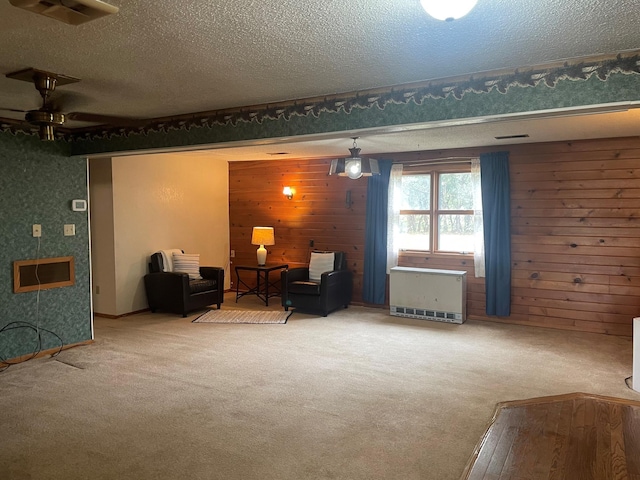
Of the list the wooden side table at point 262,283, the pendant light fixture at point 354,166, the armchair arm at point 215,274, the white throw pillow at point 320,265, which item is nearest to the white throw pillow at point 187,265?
the armchair arm at point 215,274

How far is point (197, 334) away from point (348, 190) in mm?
3088

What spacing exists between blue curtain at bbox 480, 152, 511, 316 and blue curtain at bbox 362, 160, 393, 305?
53.5 inches

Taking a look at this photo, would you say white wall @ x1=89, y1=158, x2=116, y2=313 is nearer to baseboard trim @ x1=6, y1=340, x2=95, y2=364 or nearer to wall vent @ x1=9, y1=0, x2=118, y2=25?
baseboard trim @ x1=6, y1=340, x2=95, y2=364

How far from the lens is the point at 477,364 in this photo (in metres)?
4.27

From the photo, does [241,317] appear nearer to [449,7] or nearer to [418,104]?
[418,104]

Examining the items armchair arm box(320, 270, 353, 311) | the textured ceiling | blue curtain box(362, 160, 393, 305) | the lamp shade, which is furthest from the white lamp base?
the textured ceiling

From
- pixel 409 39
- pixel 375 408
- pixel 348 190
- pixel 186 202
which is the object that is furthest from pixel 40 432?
pixel 348 190

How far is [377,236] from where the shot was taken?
6.66 metres

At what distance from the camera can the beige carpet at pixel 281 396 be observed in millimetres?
2621

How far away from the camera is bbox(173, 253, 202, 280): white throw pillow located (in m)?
6.48

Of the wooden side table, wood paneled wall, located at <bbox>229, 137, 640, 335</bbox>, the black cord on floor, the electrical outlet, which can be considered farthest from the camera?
the wooden side table

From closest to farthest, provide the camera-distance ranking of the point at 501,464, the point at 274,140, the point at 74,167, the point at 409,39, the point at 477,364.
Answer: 1. the point at 409,39
2. the point at 501,464
3. the point at 274,140
4. the point at 477,364
5. the point at 74,167

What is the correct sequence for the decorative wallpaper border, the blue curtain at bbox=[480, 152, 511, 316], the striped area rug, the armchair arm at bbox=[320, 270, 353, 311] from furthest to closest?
1. the armchair arm at bbox=[320, 270, 353, 311]
2. the striped area rug
3. the blue curtain at bbox=[480, 152, 511, 316]
4. the decorative wallpaper border

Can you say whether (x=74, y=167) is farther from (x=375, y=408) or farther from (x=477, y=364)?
(x=477, y=364)
